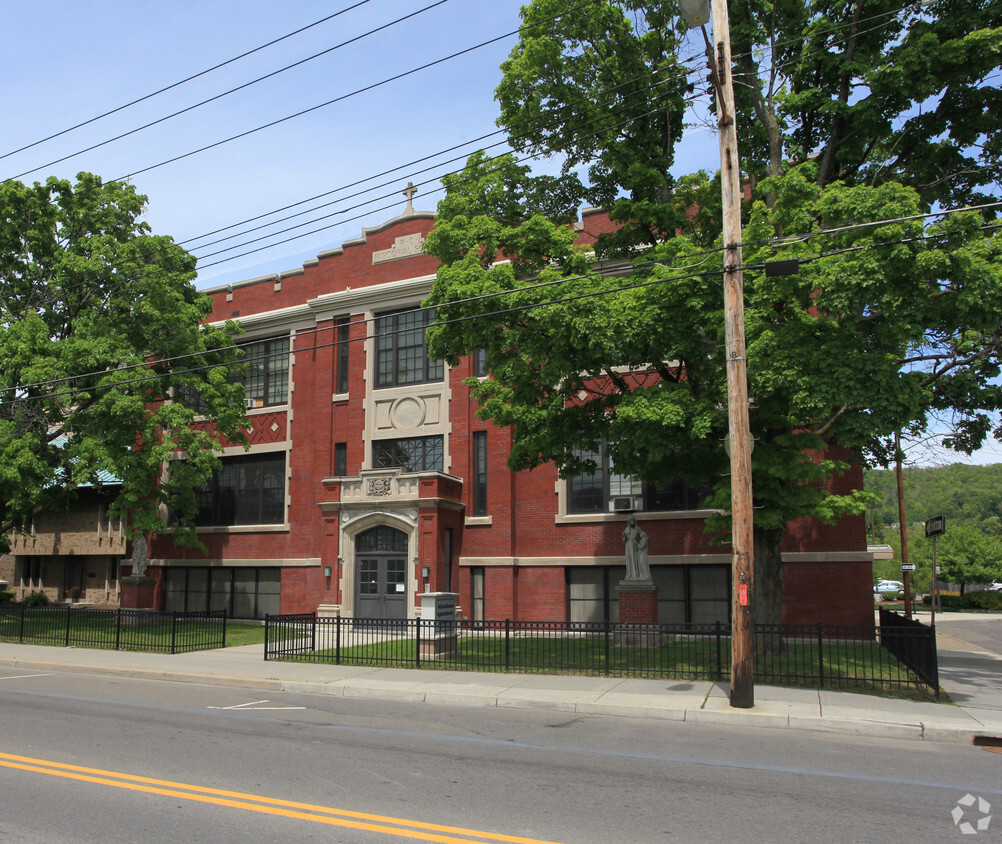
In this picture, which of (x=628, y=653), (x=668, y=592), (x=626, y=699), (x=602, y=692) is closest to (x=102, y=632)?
(x=628, y=653)

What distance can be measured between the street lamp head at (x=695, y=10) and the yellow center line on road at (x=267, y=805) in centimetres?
1010

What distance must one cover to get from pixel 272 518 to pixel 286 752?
21.1m

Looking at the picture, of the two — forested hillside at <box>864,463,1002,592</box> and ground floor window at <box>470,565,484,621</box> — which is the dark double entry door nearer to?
ground floor window at <box>470,565,484,621</box>

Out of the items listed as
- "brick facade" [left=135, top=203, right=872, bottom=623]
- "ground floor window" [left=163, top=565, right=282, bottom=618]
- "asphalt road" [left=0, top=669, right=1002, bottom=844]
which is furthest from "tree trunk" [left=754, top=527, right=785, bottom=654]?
"ground floor window" [left=163, top=565, right=282, bottom=618]

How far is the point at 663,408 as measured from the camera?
14469 mm

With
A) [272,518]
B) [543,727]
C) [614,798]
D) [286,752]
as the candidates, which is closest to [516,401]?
[543,727]

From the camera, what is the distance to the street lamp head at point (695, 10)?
10.4 meters

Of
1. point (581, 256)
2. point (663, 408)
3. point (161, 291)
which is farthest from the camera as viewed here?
point (161, 291)

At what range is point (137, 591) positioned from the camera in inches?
1136

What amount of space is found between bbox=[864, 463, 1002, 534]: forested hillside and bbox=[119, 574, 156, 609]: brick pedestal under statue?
3456 inches

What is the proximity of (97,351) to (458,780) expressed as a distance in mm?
18767

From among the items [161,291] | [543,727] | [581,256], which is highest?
[161,291]

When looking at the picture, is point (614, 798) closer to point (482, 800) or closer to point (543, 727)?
point (482, 800)

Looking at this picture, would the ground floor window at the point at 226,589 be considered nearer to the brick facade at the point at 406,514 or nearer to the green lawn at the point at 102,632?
the brick facade at the point at 406,514
